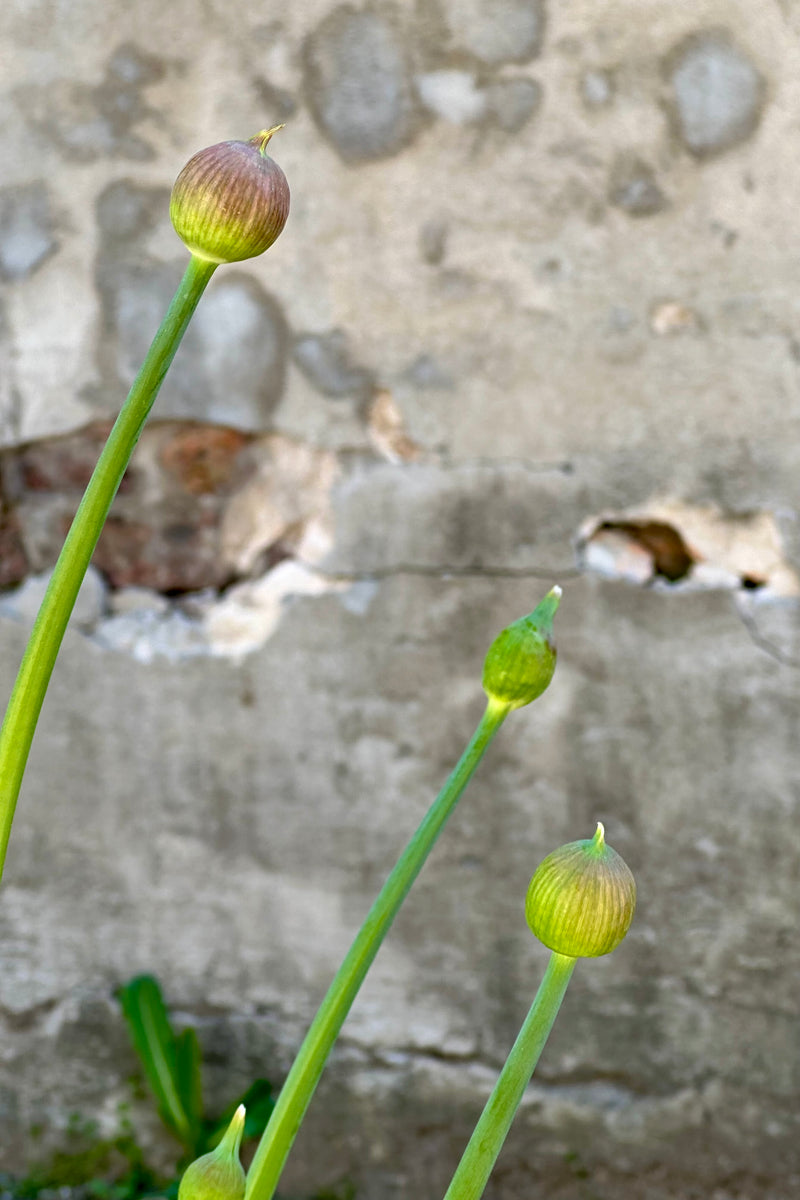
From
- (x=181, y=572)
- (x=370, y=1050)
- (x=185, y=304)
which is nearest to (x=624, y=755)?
(x=370, y=1050)

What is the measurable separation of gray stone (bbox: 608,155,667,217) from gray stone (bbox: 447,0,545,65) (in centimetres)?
16

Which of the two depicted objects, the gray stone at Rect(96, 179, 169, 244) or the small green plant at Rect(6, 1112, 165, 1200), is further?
the small green plant at Rect(6, 1112, 165, 1200)

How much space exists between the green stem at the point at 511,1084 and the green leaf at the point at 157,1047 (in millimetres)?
1203

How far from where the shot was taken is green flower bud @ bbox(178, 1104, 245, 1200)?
336 mm

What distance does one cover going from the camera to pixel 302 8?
130 centimetres

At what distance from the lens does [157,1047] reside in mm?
1435

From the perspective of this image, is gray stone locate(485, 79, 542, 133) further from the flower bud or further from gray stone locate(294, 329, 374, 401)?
the flower bud

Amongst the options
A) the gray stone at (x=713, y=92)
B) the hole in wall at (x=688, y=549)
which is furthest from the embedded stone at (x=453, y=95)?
the hole in wall at (x=688, y=549)

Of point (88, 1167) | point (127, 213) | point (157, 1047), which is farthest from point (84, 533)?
point (88, 1167)

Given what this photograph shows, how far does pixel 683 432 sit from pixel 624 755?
1.25 ft

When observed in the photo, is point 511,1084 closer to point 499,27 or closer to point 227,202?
point 227,202

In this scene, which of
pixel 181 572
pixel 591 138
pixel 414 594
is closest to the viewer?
pixel 591 138

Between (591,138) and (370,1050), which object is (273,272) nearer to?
(591,138)

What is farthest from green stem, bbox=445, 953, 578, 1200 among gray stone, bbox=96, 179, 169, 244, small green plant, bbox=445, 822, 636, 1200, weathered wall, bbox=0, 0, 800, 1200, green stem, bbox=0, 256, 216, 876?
gray stone, bbox=96, 179, 169, 244
